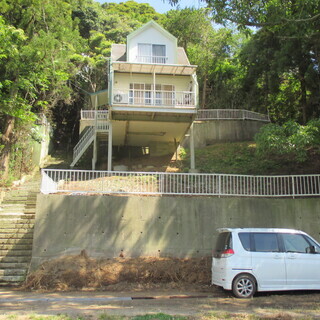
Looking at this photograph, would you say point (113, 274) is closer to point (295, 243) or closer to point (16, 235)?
point (16, 235)

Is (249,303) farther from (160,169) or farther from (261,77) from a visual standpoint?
(261,77)

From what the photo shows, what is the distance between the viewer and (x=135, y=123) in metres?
19.2

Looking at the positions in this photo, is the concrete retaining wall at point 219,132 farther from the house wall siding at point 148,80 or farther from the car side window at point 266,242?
the car side window at point 266,242

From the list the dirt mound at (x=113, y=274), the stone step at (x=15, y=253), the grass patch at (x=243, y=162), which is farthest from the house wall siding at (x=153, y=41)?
the dirt mound at (x=113, y=274)

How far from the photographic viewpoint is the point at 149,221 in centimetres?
1136

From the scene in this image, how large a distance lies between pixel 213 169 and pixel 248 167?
193 cm

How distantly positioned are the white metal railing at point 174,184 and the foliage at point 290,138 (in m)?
1.40

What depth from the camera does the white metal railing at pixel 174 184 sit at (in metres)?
11.8

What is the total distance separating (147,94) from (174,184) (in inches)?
380

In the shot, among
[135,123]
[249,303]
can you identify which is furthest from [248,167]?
[249,303]

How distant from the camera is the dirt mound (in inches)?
384

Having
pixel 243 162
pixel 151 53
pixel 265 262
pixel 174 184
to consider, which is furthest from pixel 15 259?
pixel 151 53

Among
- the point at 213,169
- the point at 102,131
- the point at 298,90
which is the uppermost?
the point at 298,90

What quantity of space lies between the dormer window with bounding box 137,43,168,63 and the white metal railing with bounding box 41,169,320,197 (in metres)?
10.8
